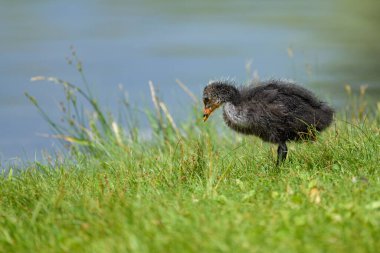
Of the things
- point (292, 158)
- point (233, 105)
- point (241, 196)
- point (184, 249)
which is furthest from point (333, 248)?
point (233, 105)

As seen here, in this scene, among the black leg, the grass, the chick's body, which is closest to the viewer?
the grass

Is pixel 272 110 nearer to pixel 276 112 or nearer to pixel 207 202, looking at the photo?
pixel 276 112

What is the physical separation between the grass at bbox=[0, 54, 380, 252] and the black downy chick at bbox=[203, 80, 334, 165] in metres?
0.15

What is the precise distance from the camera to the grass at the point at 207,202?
4.43m

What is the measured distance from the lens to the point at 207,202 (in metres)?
5.31

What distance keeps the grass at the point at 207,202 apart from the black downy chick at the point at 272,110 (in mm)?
146

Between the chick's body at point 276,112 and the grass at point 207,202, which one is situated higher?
the chick's body at point 276,112

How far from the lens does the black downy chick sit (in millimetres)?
6773

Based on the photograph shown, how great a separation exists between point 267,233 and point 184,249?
51cm

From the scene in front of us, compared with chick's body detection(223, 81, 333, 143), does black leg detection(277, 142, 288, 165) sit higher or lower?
lower

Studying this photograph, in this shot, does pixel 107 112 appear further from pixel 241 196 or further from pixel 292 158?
pixel 241 196

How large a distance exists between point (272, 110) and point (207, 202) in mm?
1670

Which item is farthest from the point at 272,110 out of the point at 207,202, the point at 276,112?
the point at 207,202

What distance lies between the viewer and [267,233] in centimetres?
452
